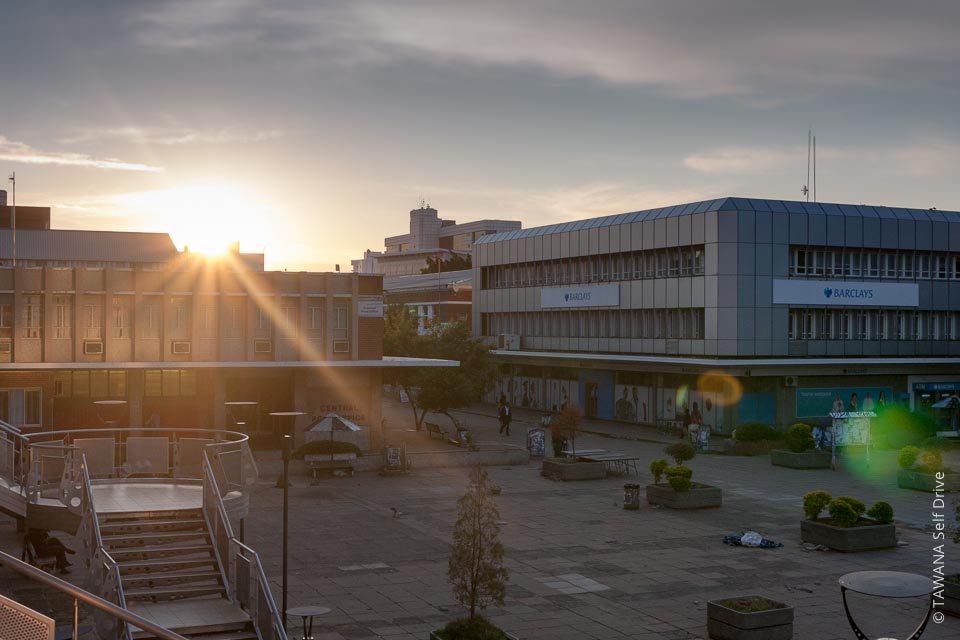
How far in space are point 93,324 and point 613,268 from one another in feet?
103

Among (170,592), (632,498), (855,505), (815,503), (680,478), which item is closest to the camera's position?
(170,592)

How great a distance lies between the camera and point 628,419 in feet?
202

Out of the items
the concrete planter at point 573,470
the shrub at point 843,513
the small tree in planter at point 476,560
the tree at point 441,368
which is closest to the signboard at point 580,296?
the tree at point 441,368

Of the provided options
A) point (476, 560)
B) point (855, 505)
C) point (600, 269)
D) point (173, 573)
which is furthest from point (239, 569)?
point (600, 269)

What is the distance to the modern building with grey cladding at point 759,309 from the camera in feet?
175

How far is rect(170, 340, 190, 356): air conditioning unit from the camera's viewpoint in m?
44.6

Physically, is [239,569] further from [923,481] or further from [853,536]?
[923,481]

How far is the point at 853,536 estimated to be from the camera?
2506 centimetres

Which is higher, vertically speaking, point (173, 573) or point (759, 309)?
point (759, 309)

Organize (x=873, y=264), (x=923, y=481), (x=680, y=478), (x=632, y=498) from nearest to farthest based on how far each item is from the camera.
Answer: (x=680, y=478)
(x=632, y=498)
(x=923, y=481)
(x=873, y=264)

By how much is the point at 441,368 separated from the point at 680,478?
20.2m

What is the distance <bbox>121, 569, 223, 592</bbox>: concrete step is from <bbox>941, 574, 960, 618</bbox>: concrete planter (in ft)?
44.2

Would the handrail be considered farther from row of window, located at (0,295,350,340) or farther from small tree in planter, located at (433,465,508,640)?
row of window, located at (0,295,350,340)

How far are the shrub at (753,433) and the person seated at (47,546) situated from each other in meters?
32.0
